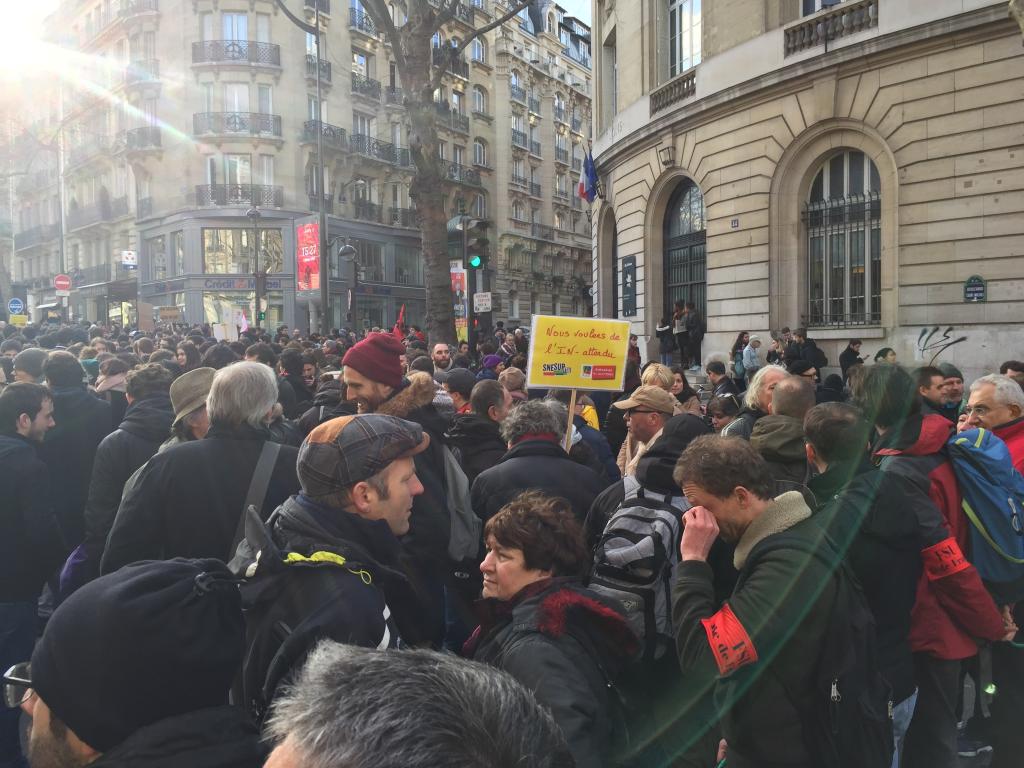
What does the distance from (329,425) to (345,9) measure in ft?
138

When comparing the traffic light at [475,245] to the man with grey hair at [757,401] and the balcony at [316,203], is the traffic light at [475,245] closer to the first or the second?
the man with grey hair at [757,401]

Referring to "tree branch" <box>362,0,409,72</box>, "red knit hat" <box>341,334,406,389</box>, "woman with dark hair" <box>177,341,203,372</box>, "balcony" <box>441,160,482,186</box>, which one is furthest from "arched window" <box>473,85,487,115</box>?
"red knit hat" <box>341,334,406,389</box>

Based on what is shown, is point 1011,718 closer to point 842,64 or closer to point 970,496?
point 970,496

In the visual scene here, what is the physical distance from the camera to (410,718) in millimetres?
841

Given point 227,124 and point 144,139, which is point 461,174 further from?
point 144,139

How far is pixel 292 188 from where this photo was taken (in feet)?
120

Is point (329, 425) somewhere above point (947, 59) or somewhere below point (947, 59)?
below

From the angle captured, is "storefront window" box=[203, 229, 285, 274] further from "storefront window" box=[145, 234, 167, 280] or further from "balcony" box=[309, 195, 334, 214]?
"storefront window" box=[145, 234, 167, 280]

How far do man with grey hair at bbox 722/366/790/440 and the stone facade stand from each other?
34.5 feet

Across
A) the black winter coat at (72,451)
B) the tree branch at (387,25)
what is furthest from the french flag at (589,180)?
the black winter coat at (72,451)

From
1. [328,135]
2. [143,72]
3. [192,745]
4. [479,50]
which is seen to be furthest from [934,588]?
[479,50]

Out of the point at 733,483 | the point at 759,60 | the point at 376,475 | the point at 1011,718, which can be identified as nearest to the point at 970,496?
the point at 1011,718

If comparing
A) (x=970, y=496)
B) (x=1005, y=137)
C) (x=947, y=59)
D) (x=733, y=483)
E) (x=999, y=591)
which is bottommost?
(x=999, y=591)

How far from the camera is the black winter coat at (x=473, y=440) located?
4492 millimetres
